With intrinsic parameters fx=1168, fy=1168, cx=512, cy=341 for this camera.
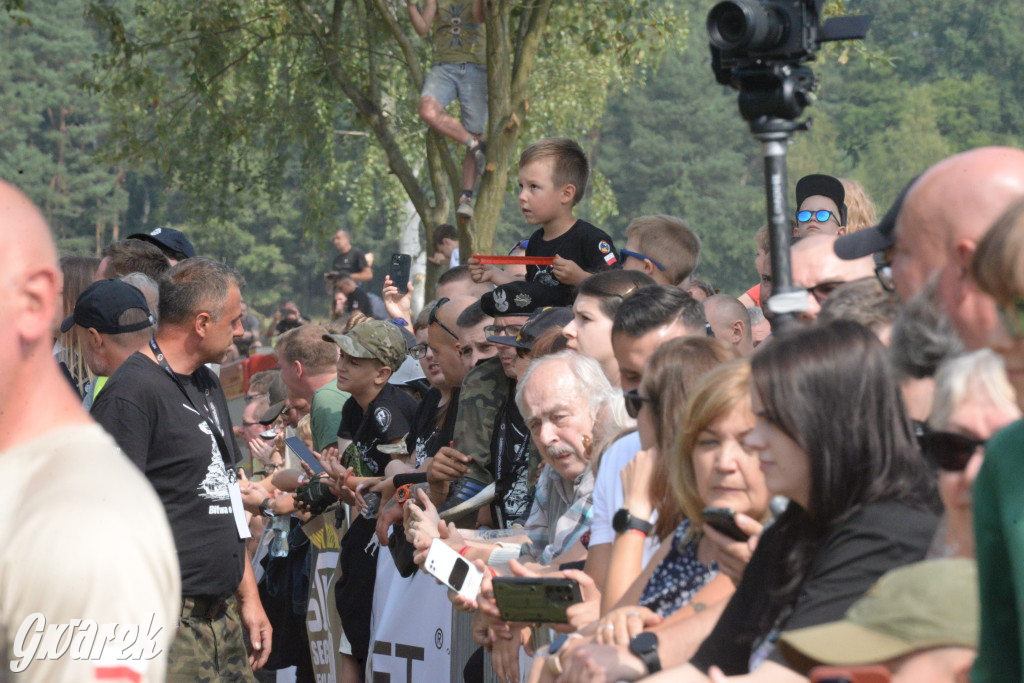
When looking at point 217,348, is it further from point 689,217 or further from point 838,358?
point 689,217

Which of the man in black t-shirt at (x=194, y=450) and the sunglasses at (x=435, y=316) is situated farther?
the sunglasses at (x=435, y=316)

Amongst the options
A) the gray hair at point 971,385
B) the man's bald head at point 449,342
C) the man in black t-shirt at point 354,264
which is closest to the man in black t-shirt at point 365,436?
the man's bald head at point 449,342

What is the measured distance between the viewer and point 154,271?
239 inches

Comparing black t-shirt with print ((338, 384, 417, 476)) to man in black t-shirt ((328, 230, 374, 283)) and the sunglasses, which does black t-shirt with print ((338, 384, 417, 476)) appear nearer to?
the sunglasses

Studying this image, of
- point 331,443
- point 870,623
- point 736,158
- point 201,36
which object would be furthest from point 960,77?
point 870,623

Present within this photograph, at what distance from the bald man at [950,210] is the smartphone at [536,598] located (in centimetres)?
139

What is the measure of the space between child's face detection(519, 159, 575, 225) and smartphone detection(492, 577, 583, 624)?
2413 mm

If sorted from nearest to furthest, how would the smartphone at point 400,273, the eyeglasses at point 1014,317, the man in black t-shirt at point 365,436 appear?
the eyeglasses at point 1014,317
the man in black t-shirt at point 365,436
the smartphone at point 400,273

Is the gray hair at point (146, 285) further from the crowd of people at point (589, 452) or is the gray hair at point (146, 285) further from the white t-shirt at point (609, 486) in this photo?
the white t-shirt at point (609, 486)

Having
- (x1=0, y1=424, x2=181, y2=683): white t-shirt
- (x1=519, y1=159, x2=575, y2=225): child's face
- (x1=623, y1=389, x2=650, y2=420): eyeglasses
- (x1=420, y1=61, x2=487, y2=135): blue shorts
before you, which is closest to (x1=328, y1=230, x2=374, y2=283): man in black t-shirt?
(x1=420, y1=61, x2=487, y2=135): blue shorts

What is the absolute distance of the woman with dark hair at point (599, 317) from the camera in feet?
14.5

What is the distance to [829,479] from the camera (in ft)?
7.20

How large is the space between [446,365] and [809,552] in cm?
335

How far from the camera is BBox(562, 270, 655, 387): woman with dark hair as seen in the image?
4414 mm
